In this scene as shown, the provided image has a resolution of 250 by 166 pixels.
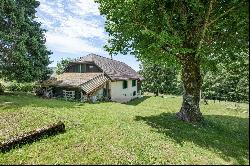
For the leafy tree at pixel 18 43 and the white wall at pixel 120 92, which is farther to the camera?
the white wall at pixel 120 92

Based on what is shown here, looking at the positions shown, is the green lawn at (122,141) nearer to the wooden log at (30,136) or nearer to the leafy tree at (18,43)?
the wooden log at (30,136)

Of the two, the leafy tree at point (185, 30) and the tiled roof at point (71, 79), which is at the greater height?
the leafy tree at point (185, 30)

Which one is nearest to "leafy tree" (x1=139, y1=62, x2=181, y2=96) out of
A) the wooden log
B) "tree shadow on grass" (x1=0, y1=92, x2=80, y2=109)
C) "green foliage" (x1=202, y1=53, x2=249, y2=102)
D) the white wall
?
"green foliage" (x1=202, y1=53, x2=249, y2=102)

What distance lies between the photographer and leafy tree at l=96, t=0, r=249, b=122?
→ 59.3ft

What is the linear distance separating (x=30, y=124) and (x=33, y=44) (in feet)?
65.1

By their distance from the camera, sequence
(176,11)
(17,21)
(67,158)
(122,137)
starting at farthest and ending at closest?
(17,21)
(176,11)
(122,137)
(67,158)

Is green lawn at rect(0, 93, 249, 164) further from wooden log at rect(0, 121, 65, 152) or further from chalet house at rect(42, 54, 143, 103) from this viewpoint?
chalet house at rect(42, 54, 143, 103)

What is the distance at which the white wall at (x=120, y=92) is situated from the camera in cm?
4468

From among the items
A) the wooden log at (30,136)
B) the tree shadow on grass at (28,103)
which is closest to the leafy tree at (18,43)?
the tree shadow on grass at (28,103)

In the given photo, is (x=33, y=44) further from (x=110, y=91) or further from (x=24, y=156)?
(x=24, y=156)

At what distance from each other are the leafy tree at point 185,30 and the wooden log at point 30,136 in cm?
819

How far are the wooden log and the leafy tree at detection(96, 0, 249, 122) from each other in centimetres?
819

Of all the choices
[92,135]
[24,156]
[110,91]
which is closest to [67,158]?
[24,156]

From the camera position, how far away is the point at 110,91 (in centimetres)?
4388
